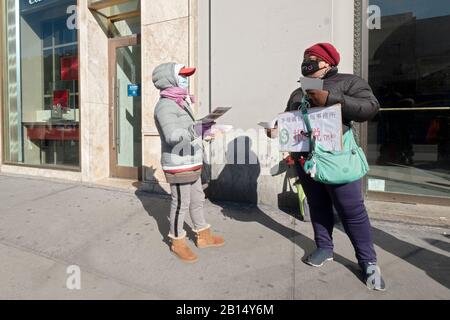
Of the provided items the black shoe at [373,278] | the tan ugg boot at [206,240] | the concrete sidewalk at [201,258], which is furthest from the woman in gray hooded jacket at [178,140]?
the black shoe at [373,278]

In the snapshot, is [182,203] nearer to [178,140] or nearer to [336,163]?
[178,140]

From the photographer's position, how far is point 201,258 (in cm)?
306

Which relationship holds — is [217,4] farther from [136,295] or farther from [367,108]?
[136,295]

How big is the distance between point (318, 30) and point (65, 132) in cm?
511

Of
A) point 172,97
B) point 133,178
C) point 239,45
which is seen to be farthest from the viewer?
point 133,178

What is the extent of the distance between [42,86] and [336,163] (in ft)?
22.6

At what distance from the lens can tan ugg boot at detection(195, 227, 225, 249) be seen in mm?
3266

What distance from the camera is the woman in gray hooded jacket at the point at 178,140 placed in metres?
2.85

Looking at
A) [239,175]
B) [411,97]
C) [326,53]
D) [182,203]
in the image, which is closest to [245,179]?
[239,175]

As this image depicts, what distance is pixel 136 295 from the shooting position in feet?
8.13

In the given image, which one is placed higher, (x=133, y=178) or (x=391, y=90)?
(x=391, y=90)

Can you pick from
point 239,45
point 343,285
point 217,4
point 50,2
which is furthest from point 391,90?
point 50,2

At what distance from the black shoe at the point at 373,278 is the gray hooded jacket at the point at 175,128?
1.55 m

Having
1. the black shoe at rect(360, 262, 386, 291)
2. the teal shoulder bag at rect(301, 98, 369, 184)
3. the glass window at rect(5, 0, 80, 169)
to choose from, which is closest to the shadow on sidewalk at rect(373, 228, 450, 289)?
the black shoe at rect(360, 262, 386, 291)
